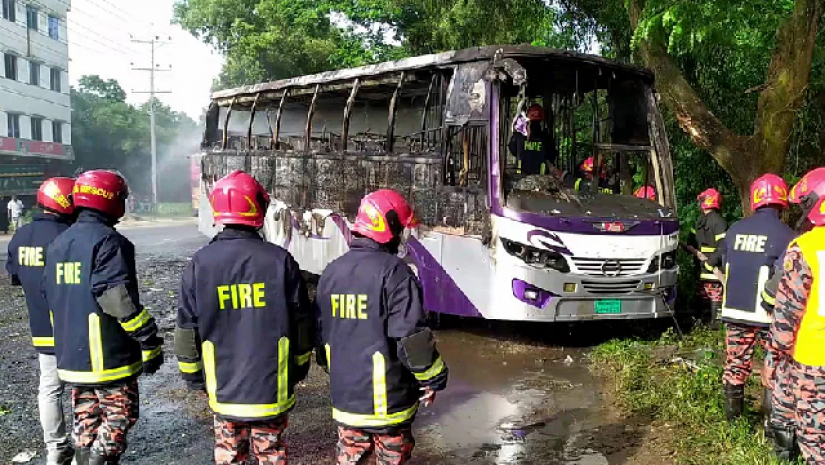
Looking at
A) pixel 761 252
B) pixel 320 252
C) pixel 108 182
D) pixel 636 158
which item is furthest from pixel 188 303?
pixel 320 252

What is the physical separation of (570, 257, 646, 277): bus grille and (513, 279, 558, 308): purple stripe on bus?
1.29ft

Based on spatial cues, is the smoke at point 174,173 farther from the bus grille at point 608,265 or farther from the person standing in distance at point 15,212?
the bus grille at point 608,265

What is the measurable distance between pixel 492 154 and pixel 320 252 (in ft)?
12.2

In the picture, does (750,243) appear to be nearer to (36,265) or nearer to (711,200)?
(711,200)

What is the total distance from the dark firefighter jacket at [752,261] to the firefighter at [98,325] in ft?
12.5

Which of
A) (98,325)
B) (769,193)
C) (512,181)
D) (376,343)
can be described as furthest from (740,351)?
(98,325)

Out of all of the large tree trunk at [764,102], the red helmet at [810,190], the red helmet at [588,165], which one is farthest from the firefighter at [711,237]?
the red helmet at [810,190]

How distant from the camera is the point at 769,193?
5059 millimetres

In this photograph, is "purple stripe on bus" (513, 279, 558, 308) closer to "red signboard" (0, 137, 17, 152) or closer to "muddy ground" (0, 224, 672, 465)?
"muddy ground" (0, 224, 672, 465)

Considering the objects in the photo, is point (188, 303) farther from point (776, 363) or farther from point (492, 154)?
point (492, 154)

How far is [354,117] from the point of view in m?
9.83

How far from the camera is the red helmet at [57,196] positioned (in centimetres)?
453

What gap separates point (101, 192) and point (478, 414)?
318cm

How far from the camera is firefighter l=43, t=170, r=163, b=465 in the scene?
3758 millimetres
